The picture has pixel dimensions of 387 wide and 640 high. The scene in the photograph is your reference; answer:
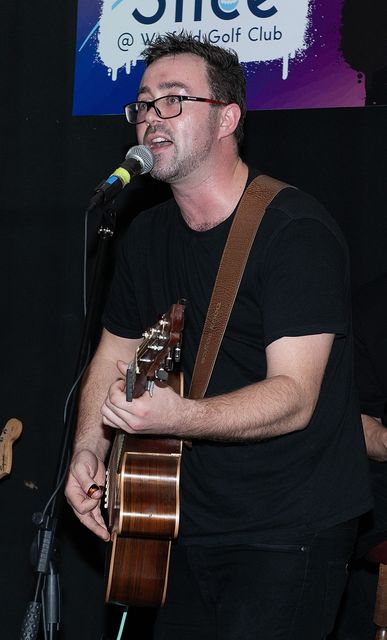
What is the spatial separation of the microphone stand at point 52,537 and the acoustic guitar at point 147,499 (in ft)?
0.55

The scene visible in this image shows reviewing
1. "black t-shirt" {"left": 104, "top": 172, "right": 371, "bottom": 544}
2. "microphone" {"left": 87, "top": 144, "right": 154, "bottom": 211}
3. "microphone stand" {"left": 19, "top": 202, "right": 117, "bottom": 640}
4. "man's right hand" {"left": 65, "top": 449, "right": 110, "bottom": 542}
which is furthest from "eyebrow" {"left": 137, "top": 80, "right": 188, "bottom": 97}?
"man's right hand" {"left": 65, "top": 449, "right": 110, "bottom": 542}

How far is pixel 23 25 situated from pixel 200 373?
2451mm

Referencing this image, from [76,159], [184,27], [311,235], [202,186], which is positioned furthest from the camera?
[76,159]

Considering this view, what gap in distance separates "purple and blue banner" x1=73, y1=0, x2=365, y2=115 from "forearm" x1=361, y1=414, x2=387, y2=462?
50.1 inches

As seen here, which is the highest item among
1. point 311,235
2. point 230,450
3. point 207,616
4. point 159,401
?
point 311,235

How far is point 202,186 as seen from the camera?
293 centimetres

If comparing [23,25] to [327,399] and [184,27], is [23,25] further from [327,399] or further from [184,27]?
[327,399]

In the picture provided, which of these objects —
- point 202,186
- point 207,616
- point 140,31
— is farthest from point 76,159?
point 207,616

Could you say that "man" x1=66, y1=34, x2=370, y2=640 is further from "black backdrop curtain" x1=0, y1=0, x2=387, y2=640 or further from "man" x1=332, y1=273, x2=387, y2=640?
"black backdrop curtain" x1=0, y1=0, x2=387, y2=640

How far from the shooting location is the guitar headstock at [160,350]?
7.73ft

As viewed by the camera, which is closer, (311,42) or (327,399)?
(327,399)

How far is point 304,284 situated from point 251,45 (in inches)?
70.9

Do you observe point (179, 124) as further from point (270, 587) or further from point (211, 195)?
point (270, 587)

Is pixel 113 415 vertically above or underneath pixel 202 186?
underneath
